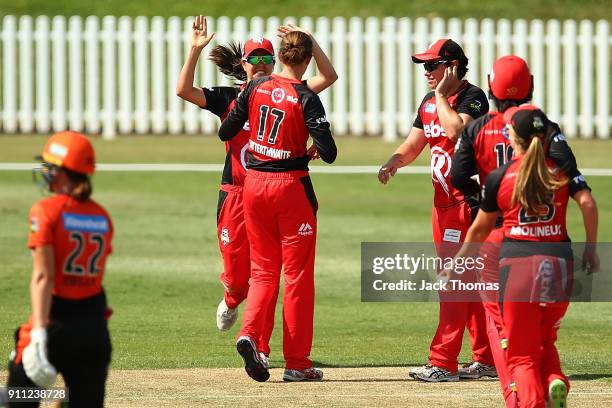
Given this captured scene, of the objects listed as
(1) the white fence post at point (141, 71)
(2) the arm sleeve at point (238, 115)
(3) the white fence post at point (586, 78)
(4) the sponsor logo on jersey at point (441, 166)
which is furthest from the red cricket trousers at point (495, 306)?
(1) the white fence post at point (141, 71)

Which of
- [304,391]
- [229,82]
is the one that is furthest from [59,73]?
[304,391]

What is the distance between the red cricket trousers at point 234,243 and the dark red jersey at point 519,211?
309cm

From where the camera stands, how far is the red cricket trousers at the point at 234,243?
9.80 metres

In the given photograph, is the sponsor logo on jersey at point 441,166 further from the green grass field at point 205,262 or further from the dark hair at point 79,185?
the dark hair at point 79,185

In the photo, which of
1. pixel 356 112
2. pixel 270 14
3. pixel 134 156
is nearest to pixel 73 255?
pixel 134 156

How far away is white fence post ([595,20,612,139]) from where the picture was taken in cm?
2241

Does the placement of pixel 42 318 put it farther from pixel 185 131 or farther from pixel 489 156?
pixel 185 131

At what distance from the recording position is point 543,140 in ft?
23.0

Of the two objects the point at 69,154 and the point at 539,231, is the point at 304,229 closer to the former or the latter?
the point at 539,231

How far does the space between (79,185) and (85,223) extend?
0.63 feet

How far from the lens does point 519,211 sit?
276 inches

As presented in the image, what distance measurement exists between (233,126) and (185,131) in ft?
47.1

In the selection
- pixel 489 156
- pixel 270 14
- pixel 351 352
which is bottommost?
pixel 351 352

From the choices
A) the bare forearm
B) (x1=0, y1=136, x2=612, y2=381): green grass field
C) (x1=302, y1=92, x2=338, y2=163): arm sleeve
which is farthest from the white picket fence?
the bare forearm
